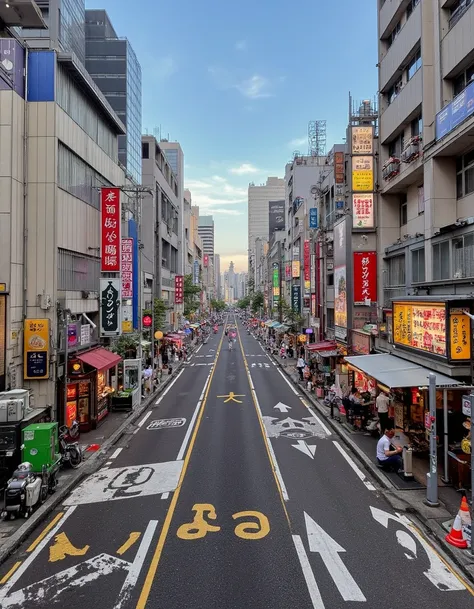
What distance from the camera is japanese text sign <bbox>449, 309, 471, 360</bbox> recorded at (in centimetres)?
1288

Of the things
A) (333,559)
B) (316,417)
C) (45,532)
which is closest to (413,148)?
(316,417)

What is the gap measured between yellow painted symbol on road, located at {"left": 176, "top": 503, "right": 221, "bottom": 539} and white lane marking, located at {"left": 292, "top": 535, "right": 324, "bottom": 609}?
194cm

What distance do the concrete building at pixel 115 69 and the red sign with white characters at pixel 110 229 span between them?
5060 cm

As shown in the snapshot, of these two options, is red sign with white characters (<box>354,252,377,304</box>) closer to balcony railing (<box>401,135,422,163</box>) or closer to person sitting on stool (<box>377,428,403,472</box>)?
balcony railing (<box>401,135,422,163</box>)

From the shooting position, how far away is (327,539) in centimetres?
923

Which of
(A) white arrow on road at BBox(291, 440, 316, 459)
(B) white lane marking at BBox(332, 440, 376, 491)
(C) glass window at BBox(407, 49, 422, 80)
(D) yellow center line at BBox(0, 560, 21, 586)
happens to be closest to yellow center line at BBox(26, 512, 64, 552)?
(D) yellow center line at BBox(0, 560, 21, 586)

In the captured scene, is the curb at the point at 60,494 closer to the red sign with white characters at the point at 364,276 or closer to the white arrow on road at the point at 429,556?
the white arrow on road at the point at 429,556

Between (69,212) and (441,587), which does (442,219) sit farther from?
(69,212)

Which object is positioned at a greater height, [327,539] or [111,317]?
[111,317]

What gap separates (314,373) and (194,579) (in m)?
24.6

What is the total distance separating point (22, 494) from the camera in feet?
34.2

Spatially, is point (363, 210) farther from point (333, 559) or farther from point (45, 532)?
point (45, 532)

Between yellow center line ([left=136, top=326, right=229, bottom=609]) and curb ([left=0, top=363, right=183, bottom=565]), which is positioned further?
curb ([left=0, top=363, right=183, bottom=565])

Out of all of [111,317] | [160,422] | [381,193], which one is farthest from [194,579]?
[381,193]
